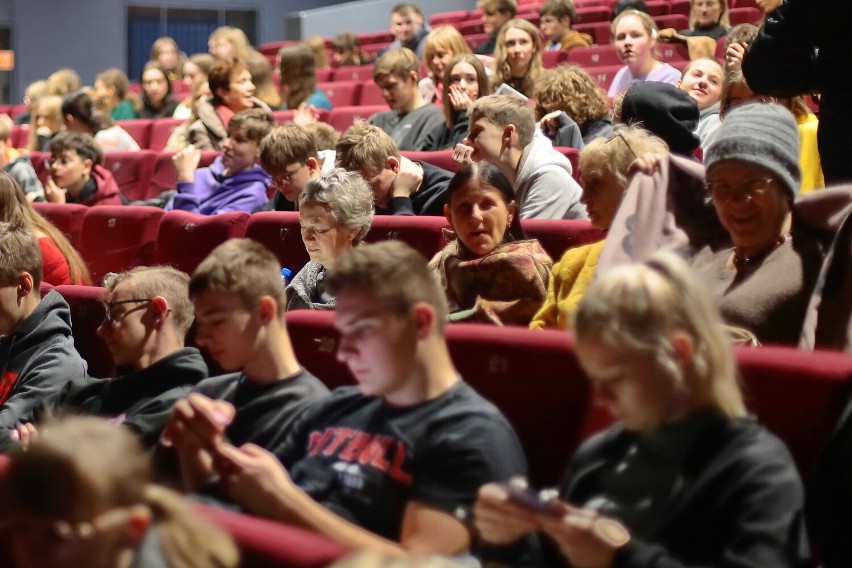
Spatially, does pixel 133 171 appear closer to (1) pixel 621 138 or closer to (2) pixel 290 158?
(2) pixel 290 158

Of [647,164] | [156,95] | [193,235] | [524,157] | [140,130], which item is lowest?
[140,130]

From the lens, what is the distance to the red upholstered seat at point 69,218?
→ 3104mm

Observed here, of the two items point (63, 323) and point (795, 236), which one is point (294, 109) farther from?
point (795, 236)

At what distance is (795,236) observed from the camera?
1570 mm

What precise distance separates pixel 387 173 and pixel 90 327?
0.72 m

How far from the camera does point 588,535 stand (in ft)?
3.44

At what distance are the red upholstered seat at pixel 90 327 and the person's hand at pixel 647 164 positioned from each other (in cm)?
98

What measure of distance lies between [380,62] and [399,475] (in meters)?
2.75

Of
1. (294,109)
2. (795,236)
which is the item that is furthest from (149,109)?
(795,236)

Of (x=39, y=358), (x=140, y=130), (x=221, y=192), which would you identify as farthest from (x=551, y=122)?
(x=140, y=130)

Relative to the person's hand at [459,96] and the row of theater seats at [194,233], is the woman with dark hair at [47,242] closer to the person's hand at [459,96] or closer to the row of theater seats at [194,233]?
the row of theater seats at [194,233]

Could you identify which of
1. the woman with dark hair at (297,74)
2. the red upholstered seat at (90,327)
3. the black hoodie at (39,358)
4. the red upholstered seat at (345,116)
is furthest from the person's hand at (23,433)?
the red upholstered seat at (345,116)

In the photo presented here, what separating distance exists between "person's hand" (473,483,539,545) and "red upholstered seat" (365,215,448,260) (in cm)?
116

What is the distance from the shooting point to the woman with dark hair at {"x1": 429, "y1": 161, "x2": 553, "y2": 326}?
1954mm
